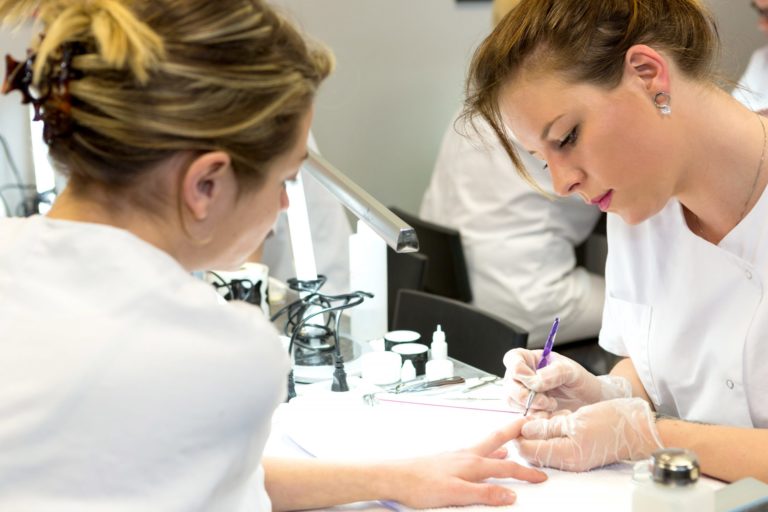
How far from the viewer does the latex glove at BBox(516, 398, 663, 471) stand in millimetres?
1324

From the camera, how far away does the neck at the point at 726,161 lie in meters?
1.43

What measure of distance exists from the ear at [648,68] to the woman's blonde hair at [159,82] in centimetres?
60

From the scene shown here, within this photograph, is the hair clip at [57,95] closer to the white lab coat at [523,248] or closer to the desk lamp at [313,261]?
the desk lamp at [313,261]

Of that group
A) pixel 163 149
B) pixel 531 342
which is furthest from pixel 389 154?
pixel 163 149

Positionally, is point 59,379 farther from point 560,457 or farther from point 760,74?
point 760,74

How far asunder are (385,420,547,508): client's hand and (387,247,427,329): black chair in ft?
3.87

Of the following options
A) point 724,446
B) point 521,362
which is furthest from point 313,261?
point 724,446

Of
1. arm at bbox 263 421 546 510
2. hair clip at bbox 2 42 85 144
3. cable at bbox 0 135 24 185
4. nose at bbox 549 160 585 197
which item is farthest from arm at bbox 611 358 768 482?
cable at bbox 0 135 24 185

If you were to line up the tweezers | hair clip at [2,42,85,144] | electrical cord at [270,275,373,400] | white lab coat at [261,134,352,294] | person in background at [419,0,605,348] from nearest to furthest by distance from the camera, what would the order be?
hair clip at [2,42,85,144]
the tweezers
electrical cord at [270,275,373,400]
white lab coat at [261,134,352,294]
person in background at [419,0,605,348]

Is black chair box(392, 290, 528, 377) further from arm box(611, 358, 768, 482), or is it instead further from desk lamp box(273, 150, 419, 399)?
arm box(611, 358, 768, 482)

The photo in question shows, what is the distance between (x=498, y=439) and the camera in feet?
4.40

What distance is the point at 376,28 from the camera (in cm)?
361

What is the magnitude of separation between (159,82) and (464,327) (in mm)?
1225

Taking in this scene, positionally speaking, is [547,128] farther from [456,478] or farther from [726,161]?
[456,478]
